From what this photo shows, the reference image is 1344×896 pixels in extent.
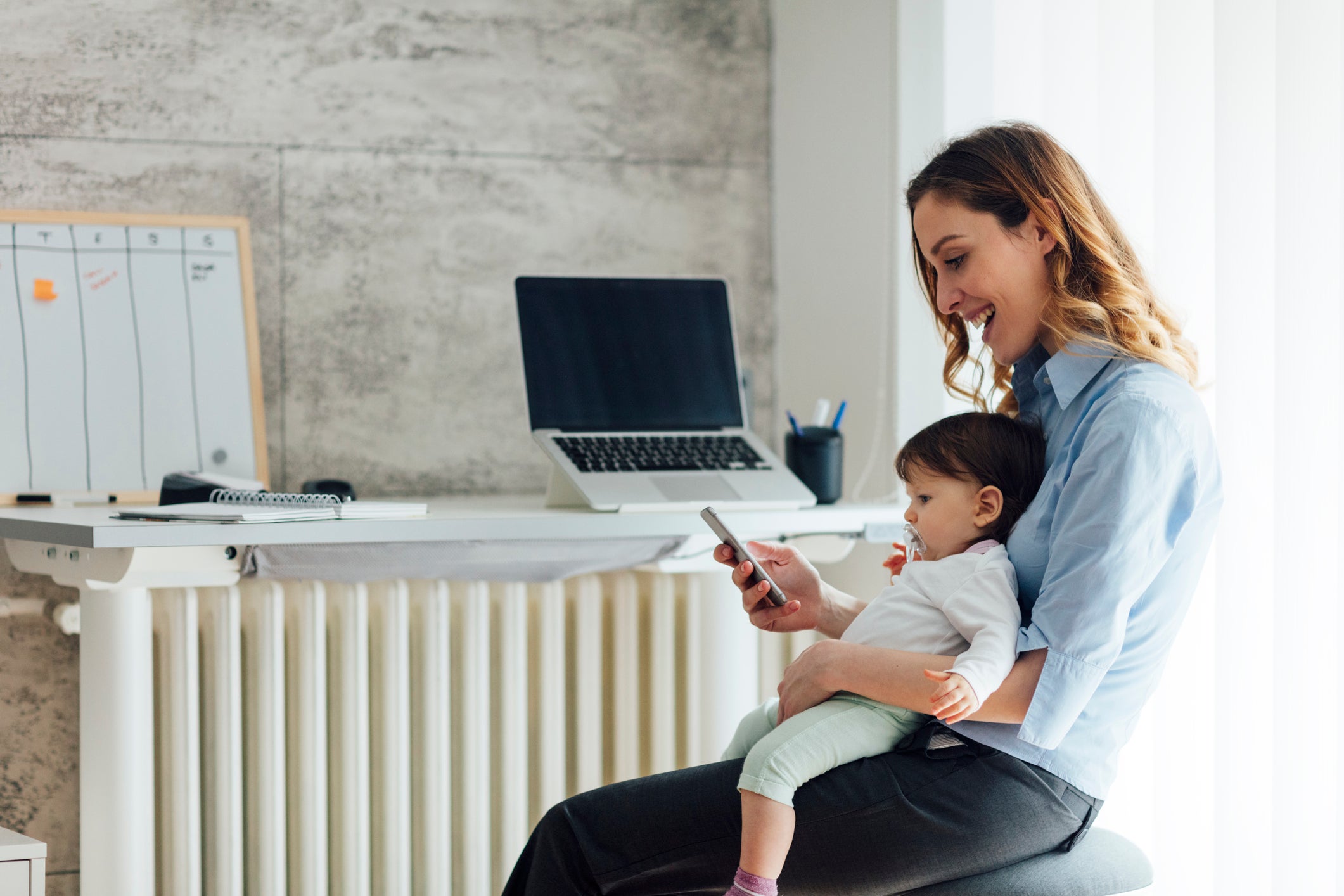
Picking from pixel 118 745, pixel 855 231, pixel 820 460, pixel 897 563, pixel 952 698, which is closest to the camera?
pixel 952 698

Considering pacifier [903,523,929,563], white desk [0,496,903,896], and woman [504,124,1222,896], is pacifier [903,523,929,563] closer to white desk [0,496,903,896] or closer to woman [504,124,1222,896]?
woman [504,124,1222,896]

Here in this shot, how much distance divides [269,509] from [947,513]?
2.69 feet

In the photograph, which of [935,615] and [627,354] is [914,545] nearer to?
[935,615]

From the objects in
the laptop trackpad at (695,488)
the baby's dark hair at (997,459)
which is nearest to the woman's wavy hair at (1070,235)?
the baby's dark hair at (997,459)

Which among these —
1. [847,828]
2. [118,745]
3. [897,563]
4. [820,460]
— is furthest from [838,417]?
[118,745]

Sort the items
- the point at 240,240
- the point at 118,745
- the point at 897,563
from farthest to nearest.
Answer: the point at 240,240, the point at 118,745, the point at 897,563

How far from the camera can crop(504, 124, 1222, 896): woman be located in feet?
3.26

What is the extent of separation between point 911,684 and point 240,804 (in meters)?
1.05

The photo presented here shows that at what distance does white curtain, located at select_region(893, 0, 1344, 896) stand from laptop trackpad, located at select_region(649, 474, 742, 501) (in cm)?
62

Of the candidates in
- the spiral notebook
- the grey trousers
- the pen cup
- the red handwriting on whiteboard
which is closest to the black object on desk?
the spiral notebook

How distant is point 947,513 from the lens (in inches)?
46.4

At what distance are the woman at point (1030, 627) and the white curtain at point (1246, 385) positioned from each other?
143 mm

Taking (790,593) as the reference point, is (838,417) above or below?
above

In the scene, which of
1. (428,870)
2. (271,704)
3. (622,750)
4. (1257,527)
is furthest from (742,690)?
(1257,527)
